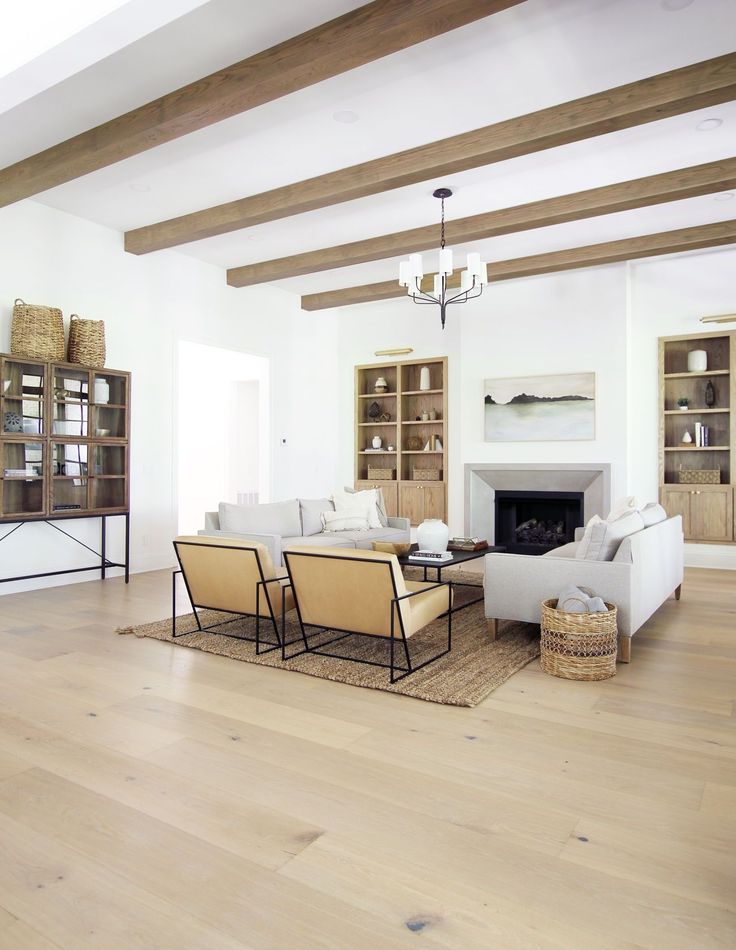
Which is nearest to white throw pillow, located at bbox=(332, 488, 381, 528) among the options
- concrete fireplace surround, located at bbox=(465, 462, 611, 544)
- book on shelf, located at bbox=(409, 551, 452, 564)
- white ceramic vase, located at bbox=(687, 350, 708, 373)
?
book on shelf, located at bbox=(409, 551, 452, 564)

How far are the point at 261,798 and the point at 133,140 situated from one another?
386cm

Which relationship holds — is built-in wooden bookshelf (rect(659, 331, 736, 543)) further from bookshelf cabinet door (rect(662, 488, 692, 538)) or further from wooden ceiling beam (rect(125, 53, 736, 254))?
wooden ceiling beam (rect(125, 53, 736, 254))

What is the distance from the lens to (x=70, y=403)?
5.72m

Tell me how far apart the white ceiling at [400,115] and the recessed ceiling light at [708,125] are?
6 centimetres

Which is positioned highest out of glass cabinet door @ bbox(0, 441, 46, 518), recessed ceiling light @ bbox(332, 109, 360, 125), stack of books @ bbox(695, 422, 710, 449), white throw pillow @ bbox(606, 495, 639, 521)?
recessed ceiling light @ bbox(332, 109, 360, 125)

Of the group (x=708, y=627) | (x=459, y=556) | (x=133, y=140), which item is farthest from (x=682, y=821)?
(x=133, y=140)

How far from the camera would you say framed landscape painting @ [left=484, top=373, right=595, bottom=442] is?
7.55 metres

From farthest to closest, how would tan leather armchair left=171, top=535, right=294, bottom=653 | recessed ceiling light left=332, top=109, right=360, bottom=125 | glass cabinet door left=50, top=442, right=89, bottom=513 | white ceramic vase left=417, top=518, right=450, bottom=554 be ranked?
1. glass cabinet door left=50, top=442, right=89, bottom=513
2. white ceramic vase left=417, top=518, right=450, bottom=554
3. recessed ceiling light left=332, top=109, right=360, bottom=125
4. tan leather armchair left=171, top=535, right=294, bottom=653

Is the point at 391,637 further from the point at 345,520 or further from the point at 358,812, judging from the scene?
the point at 345,520

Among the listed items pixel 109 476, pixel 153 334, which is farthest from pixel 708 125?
pixel 109 476

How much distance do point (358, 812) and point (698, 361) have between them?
6.50m

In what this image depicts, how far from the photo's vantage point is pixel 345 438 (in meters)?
9.48

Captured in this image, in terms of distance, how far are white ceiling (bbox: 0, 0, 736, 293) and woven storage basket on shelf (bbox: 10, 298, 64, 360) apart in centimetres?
99

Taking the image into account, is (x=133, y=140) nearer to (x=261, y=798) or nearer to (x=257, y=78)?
(x=257, y=78)
